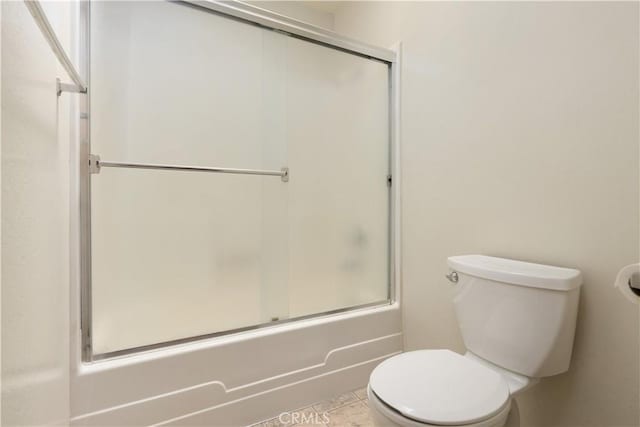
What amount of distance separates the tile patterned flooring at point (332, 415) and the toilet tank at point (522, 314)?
56 centimetres

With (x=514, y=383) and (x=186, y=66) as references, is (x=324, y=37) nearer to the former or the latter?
(x=186, y=66)

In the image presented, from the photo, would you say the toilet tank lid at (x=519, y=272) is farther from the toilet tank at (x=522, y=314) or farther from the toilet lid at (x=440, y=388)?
the toilet lid at (x=440, y=388)

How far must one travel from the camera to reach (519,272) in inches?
39.4

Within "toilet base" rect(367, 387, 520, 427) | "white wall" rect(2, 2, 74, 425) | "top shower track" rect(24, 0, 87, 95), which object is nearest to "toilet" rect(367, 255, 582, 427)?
"toilet base" rect(367, 387, 520, 427)

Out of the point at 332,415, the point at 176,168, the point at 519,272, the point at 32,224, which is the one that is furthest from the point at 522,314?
the point at 176,168

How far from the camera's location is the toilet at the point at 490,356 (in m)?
0.80

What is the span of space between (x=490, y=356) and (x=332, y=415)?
2.26 feet

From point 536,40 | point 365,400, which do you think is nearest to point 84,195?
point 365,400

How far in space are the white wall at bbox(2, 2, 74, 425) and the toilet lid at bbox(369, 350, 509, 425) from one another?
2.59 ft

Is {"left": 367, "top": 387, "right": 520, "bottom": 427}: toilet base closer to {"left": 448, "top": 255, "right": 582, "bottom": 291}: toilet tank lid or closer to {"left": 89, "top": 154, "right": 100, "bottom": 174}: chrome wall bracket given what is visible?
{"left": 448, "top": 255, "right": 582, "bottom": 291}: toilet tank lid

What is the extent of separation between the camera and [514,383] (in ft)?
3.31

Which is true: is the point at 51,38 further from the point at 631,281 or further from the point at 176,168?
the point at 631,281

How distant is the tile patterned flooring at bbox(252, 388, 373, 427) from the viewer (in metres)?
1.28

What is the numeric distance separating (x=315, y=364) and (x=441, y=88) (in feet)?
4.57
